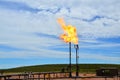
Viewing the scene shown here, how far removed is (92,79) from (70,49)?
1195 centimetres

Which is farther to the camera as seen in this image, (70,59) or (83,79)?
(70,59)

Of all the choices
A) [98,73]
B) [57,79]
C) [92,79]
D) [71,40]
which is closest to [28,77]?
[57,79]

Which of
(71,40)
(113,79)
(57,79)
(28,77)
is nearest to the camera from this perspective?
(28,77)

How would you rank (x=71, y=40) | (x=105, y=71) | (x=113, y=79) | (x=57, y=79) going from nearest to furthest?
(x=57, y=79)
(x=113, y=79)
(x=71, y=40)
(x=105, y=71)

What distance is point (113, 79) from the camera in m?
39.8

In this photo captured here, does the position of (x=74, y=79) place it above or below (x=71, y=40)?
below

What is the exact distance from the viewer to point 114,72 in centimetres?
5128

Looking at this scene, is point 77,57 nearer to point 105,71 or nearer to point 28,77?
point 105,71

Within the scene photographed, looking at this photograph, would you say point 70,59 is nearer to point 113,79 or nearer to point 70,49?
point 70,49

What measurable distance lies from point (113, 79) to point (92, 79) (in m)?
2.50

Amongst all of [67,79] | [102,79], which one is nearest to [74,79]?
[67,79]

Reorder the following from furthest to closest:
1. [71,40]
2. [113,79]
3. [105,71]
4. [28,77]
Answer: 1. [105,71]
2. [71,40]
3. [113,79]
4. [28,77]

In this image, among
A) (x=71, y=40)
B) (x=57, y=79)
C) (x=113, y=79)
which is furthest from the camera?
(x=71, y=40)

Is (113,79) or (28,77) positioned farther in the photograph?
(113,79)
